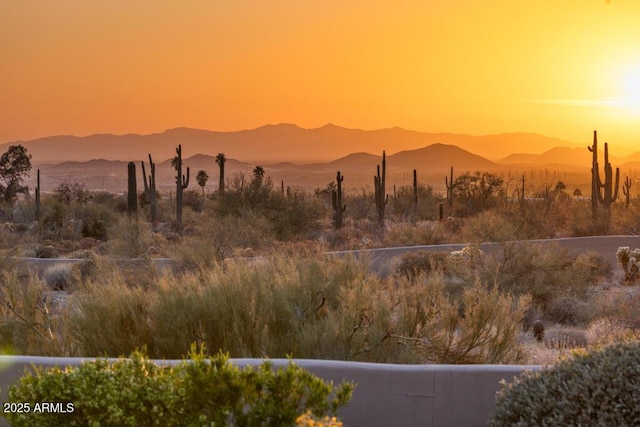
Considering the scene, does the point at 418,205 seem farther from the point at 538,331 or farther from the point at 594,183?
the point at 538,331

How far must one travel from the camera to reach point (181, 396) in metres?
5.74

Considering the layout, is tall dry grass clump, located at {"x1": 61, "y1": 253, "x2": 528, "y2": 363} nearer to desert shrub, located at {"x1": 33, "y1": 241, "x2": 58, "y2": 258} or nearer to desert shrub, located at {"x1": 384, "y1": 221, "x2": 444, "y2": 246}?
desert shrub, located at {"x1": 33, "y1": 241, "x2": 58, "y2": 258}

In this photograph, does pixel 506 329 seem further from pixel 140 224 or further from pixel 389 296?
pixel 140 224

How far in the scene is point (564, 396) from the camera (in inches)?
228

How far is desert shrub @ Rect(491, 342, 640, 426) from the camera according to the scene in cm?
567

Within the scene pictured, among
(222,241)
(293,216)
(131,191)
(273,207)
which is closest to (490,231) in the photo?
(222,241)

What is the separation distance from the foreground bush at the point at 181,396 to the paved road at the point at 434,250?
15027 mm

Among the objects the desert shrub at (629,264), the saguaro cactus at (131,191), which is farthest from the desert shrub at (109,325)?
the saguaro cactus at (131,191)

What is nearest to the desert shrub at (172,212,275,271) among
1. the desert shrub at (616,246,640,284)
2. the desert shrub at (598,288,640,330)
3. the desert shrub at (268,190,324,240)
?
the desert shrub at (268,190,324,240)

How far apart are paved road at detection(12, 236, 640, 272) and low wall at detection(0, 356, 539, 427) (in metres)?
13.4

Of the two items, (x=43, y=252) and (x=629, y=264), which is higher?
(x=629, y=264)

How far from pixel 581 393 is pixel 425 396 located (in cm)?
169

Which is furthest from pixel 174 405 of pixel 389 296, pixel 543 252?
pixel 543 252

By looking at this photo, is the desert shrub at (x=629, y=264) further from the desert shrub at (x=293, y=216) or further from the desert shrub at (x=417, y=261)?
the desert shrub at (x=293, y=216)
